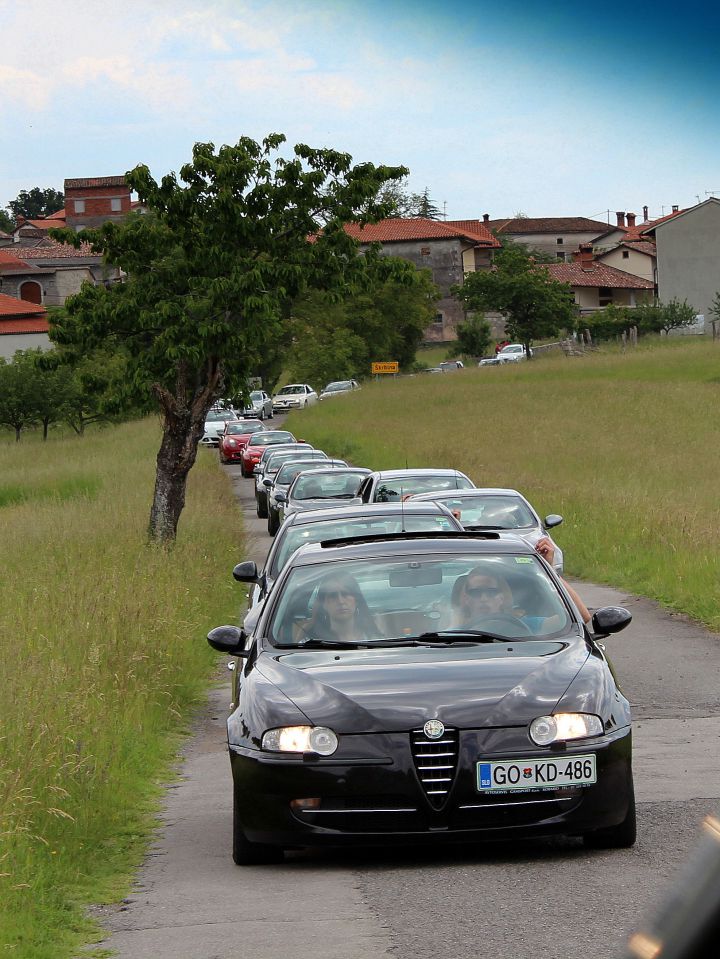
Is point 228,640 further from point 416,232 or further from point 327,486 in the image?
point 416,232

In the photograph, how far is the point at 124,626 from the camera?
11742mm

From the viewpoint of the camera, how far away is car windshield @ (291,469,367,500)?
82.8ft

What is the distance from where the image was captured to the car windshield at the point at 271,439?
5216cm

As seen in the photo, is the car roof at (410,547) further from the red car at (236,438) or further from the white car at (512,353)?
the white car at (512,353)

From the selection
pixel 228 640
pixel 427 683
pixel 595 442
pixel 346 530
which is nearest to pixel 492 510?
pixel 346 530

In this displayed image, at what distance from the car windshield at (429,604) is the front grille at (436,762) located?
1071 millimetres

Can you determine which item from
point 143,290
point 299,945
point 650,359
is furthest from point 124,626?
point 650,359

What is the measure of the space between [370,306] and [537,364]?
2047cm

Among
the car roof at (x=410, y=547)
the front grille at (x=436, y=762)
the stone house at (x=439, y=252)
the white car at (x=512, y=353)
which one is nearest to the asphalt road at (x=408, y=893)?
the front grille at (x=436, y=762)

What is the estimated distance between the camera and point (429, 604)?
331 inches

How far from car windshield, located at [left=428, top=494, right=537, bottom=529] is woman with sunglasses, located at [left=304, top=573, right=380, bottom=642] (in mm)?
9069

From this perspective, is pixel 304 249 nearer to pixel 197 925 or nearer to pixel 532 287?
pixel 197 925

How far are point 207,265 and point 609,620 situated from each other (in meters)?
16.6

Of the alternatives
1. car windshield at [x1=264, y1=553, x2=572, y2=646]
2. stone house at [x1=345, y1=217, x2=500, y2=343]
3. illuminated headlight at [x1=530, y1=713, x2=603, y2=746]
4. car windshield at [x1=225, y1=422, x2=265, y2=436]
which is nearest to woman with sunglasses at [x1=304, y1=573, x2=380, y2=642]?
car windshield at [x1=264, y1=553, x2=572, y2=646]
